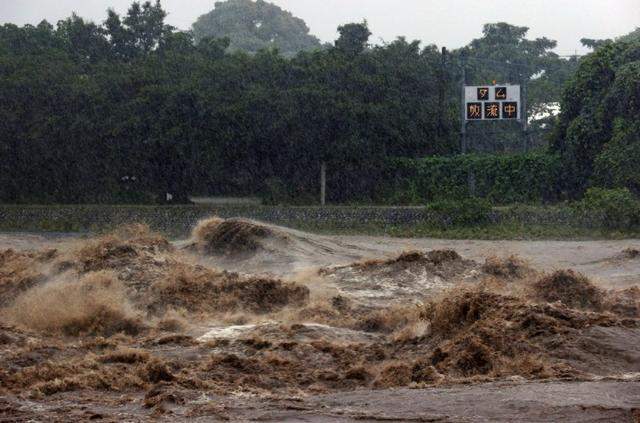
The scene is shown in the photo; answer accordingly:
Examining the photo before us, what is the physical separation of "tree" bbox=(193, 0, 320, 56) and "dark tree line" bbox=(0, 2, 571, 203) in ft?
247

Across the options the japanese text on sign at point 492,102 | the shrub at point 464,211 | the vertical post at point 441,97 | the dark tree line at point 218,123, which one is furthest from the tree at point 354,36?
the shrub at point 464,211

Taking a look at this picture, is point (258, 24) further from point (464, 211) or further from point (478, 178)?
point (464, 211)

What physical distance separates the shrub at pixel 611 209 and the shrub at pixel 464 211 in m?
3.18

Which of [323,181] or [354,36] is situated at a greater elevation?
[354,36]

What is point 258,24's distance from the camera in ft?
416

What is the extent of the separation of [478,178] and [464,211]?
5.26 metres

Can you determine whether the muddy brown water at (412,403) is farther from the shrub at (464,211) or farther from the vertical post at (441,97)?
the vertical post at (441,97)

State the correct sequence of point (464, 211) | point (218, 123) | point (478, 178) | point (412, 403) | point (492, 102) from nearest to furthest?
point (412, 403) < point (464, 211) < point (492, 102) < point (478, 178) < point (218, 123)

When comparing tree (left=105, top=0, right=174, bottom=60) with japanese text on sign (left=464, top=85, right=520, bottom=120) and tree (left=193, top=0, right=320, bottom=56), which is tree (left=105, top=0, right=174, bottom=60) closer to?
japanese text on sign (left=464, top=85, right=520, bottom=120)

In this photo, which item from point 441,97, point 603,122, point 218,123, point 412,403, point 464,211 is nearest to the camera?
point 412,403

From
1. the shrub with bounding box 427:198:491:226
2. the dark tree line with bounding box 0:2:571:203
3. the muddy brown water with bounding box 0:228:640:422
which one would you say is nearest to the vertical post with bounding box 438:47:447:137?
the dark tree line with bounding box 0:2:571:203

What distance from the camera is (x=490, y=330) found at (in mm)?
12523

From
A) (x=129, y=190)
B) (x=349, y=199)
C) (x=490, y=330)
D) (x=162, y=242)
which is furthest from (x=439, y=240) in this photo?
(x=490, y=330)

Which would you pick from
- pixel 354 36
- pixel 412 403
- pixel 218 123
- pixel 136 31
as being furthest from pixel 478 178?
pixel 412 403
